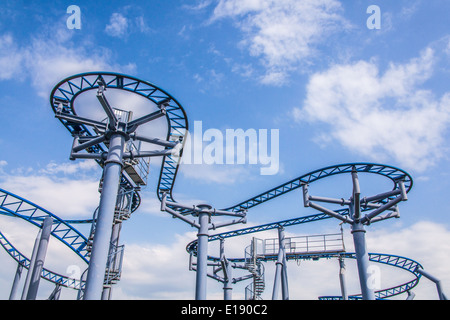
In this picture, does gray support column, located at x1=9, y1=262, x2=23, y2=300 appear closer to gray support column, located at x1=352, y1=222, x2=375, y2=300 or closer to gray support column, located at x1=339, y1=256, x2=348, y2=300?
gray support column, located at x1=352, y1=222, x2=375, y2=300

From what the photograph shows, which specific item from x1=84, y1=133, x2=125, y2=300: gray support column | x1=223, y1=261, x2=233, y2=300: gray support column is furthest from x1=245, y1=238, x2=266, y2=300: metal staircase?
x1=84, y1=133, x2=125, y2=300: gray support column

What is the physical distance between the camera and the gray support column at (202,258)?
1927 centimetres

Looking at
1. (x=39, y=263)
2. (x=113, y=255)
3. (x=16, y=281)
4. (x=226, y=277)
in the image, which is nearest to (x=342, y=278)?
(x=226, y=277)

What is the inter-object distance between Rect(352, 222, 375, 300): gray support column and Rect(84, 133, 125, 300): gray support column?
12407 mm

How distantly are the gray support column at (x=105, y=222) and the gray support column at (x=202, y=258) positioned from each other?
27.3 feet

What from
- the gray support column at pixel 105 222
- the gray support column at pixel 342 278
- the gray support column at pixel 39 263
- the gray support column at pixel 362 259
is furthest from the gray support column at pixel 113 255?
the gray support column at pixel 342 278

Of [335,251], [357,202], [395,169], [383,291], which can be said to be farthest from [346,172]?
[383,291]

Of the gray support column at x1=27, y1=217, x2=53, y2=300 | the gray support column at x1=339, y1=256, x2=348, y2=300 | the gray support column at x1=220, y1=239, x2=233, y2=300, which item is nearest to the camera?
the gray support column at x1=27, y1=217, x2=53, y2=300

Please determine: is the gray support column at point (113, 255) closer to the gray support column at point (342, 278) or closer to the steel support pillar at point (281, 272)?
the steel support pillar at point (281, 272)

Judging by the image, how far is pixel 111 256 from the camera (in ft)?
64.3

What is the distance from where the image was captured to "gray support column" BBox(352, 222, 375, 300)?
53.1ft

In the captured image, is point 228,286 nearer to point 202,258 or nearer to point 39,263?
point 202,258
